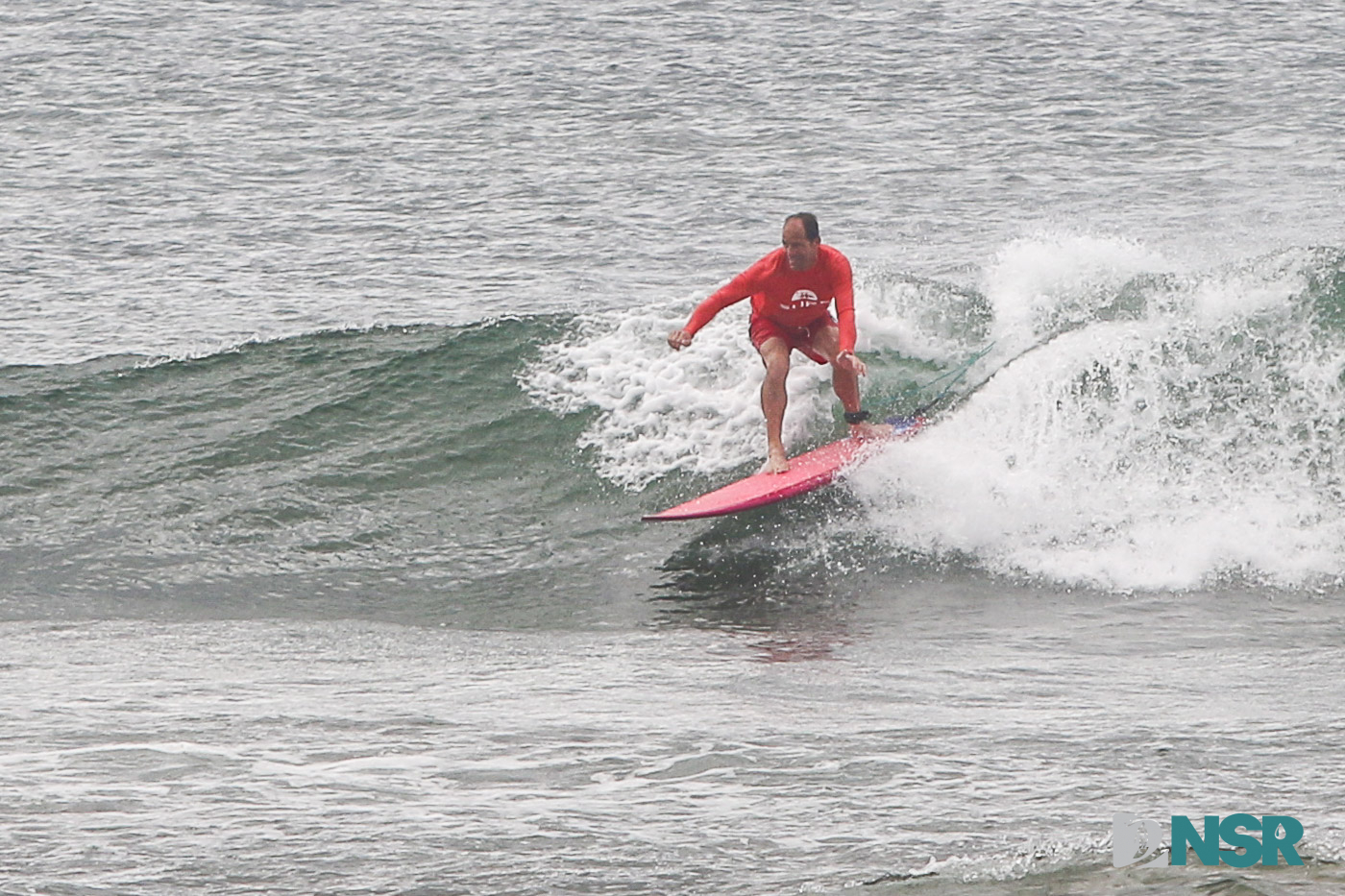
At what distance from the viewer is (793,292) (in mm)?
10234

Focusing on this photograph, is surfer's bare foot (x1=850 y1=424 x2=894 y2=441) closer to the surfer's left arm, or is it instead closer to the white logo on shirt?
the surfer's left arm

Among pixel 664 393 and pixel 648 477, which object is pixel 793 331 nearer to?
pixel 648 477

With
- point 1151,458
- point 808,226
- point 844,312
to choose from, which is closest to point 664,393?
point 844,312

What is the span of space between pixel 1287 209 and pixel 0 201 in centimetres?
1465

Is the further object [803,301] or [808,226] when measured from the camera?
[803,301]

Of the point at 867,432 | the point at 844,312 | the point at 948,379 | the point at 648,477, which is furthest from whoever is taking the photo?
the point at 948,379

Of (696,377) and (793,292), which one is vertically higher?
(793,292)

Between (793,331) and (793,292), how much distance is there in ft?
1.07

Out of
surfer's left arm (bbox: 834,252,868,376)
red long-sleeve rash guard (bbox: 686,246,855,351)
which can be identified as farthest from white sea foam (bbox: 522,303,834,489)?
surfer's left arm (bbox: 834,252,868,376)

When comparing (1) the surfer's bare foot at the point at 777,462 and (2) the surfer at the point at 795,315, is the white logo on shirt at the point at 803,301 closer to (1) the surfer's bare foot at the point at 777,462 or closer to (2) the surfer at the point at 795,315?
(2) the surfer at the point at 795,315

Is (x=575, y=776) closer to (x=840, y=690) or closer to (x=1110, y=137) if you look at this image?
(x=840, y=690)

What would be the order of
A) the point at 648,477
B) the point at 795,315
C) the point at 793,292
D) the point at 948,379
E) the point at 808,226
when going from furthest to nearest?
the point at 948,379
the point at 648,477
the point at 795,315
the point at 793,292
the point at 808,226

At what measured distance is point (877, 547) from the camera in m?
10.2

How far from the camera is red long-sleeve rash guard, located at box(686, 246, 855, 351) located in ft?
33.0
